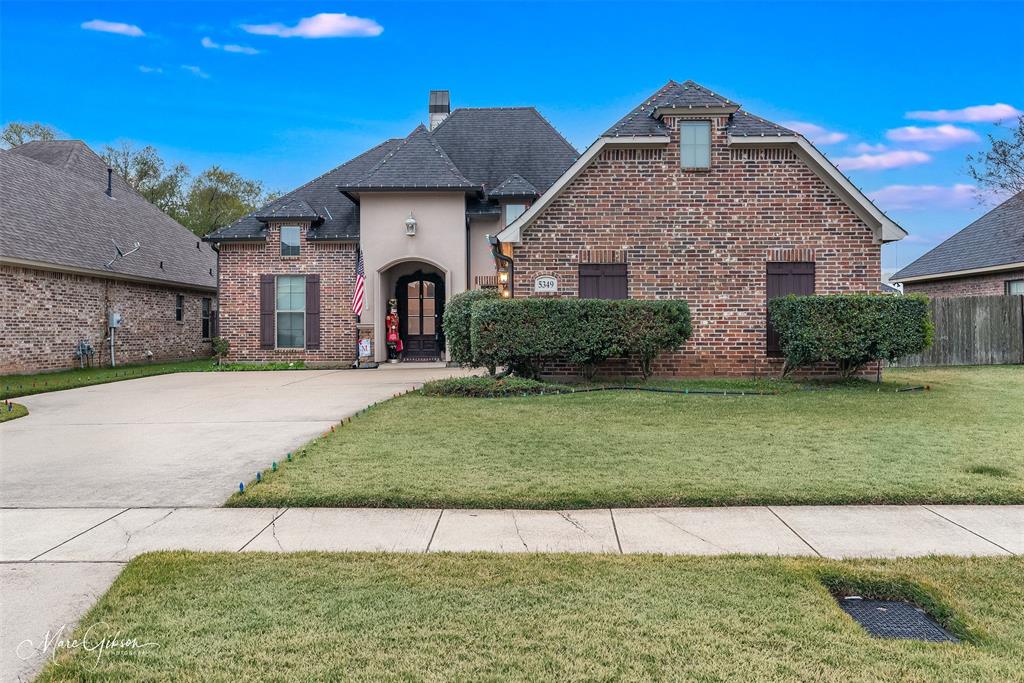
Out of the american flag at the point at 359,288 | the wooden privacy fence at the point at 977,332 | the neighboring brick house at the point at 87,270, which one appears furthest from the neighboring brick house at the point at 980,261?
the neighboring brick house at the point at 87,270

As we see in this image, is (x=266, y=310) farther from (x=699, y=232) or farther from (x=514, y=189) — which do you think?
(x=699, y=232)

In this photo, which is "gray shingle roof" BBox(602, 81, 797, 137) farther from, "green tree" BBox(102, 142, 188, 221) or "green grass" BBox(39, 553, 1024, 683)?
"green tree" BBox(102, 142, 188, 221)

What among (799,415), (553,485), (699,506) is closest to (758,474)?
(699,506)

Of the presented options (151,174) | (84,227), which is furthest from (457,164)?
(151,174)

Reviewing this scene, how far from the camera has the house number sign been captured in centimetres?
1287

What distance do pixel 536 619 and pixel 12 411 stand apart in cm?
1054

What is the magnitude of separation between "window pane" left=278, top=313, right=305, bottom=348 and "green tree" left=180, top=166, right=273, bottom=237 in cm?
2334

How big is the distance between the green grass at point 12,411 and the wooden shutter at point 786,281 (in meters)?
13.3

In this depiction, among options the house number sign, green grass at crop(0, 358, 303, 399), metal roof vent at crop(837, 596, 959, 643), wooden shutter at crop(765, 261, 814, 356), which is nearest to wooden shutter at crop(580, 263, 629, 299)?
the house number sign

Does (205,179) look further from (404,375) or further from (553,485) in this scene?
(553,485)

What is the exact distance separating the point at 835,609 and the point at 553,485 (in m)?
2.55

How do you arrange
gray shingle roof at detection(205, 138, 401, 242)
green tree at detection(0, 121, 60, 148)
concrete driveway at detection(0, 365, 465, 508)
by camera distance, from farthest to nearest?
green tree at detection(0, 121, 60, 148) < gray shingle roof at detection(205, 138, 401, 242) < concrete driveway at detection(0, 365, 465, 508)

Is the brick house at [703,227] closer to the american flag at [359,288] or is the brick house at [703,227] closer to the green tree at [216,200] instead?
the american flag at [359,288]

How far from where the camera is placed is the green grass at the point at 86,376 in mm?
13164
